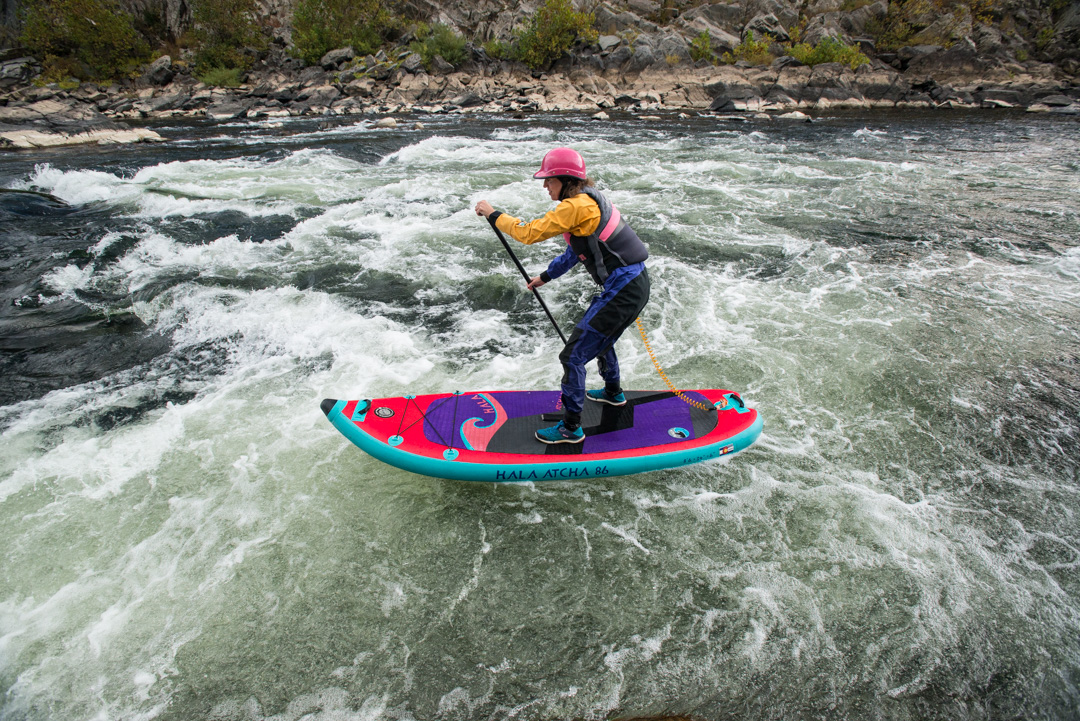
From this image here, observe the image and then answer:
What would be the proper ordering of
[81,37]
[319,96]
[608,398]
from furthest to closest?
1. [81,37]
2. [319,96]
3. [608,398]

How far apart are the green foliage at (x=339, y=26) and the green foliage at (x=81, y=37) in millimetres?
11967

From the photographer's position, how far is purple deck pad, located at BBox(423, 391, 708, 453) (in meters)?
4.16

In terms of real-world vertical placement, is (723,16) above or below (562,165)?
above

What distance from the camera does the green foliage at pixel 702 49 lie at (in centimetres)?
3831

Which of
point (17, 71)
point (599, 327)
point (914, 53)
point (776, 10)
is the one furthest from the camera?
point (776, 10)

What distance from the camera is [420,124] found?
23.8m

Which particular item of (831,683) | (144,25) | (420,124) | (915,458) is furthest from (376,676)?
(144,25)

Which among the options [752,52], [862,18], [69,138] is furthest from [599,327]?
[862,18]

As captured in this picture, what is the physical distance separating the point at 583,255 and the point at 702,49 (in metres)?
44.0

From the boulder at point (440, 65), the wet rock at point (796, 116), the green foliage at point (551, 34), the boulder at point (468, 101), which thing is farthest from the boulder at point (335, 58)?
the wet rock at point (796, 116)

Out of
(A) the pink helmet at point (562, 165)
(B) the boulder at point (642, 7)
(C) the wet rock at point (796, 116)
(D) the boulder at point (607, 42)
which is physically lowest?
(C) the wet rock at point (796, 116)

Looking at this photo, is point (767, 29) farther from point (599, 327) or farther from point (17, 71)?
point (17, 71)

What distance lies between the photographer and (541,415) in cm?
448

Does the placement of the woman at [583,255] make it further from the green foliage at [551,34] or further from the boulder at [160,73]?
the boulder at [160,73]
